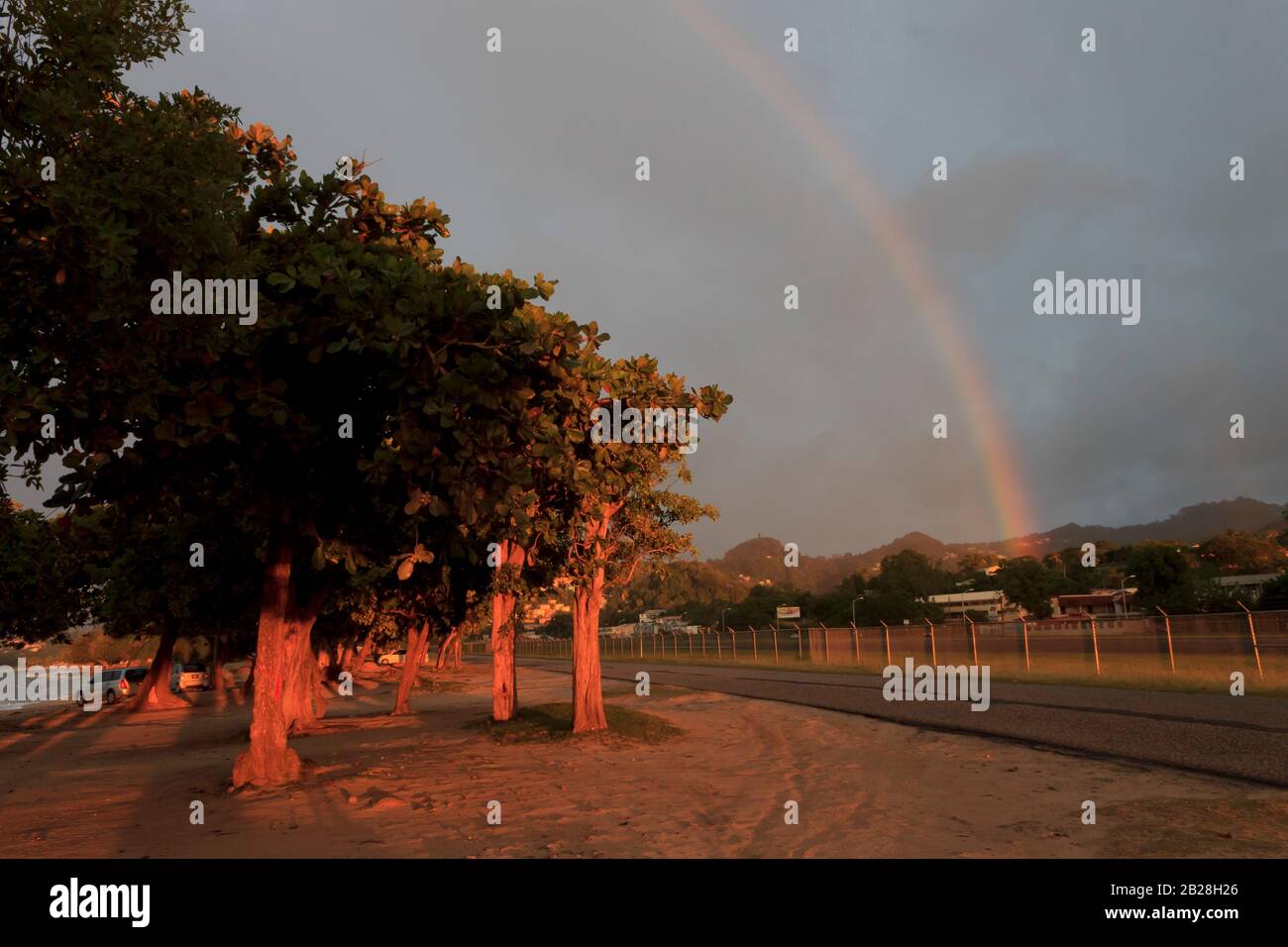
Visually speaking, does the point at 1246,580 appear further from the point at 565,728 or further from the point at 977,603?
the point at 565,728

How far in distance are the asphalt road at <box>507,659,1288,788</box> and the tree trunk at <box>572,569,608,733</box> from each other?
8.21m

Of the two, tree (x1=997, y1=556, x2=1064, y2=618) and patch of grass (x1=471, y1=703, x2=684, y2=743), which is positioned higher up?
patch of grass (x1=471, y1=703, x2=684, y2=743)

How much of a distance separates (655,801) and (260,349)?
8.15 metres

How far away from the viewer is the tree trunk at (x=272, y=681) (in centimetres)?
1330

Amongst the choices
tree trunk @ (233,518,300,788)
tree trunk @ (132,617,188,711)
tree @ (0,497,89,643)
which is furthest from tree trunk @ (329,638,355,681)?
tree trunk @ (233,518,300,788)

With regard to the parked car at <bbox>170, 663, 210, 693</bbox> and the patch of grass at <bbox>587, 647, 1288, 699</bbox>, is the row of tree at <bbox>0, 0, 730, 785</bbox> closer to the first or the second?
the patch of grass at <bbox>587, 647, 1288, 699</bbox>

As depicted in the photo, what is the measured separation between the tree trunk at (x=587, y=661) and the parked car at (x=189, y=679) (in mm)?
46396

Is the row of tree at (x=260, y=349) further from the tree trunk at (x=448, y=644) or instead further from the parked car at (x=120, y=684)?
the parked car at (x=120, y=684)

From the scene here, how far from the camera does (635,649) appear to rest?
8894 centimetres

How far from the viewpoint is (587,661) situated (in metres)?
20.7

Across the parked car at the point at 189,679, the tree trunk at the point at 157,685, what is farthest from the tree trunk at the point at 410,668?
the parked car at the point at 189,679

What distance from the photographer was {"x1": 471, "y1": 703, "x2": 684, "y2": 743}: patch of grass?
66.0 feet

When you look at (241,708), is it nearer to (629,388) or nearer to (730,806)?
Answer: (629,388)
